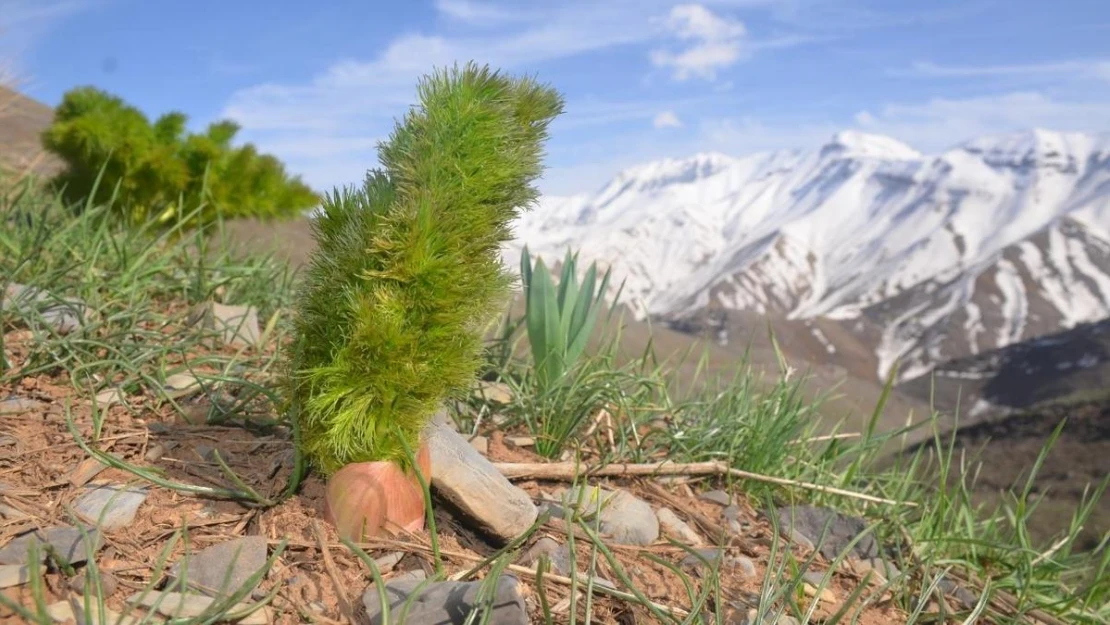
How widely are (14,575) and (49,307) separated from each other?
1.85 meters

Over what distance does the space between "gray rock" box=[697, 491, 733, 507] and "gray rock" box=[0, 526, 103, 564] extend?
6.43 ft

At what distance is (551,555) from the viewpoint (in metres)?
2.22

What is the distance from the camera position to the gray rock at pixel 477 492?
7.16 feet

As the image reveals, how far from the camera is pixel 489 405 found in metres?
3.26

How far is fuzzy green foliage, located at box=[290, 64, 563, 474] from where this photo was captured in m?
1.92

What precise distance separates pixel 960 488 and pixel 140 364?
324 cm

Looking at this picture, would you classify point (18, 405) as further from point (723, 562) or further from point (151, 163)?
point (151, 163)

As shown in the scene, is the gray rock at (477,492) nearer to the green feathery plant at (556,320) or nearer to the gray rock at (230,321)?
the green feathery plant at (556,320)

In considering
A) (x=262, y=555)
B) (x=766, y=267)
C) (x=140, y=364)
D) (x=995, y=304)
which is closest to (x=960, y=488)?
(x=262, y=555)

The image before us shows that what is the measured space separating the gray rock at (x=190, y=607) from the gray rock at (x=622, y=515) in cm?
95

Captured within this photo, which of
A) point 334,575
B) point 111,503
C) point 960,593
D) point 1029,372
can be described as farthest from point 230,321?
point 1029,372

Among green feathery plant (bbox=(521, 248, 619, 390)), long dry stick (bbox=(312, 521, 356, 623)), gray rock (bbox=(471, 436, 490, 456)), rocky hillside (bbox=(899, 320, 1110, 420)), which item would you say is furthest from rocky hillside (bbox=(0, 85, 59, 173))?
rocky hillside (bbox=(899, 320, 1110, 420))

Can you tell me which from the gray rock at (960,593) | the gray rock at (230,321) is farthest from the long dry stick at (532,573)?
the gray rock at (230,321)

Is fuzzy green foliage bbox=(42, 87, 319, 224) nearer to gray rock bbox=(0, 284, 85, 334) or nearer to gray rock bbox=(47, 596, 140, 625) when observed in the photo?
gray rock bbox=(0, 284, 85, 334)
